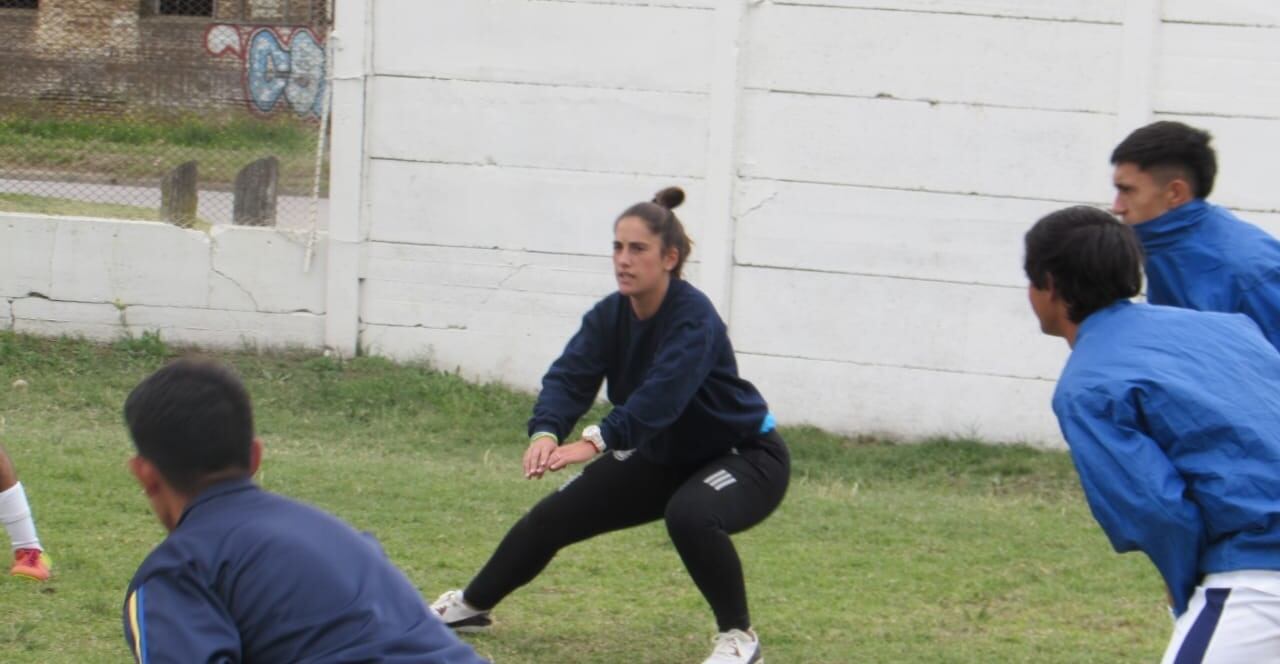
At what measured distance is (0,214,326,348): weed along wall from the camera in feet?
33.4

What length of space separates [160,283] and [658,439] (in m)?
5.55

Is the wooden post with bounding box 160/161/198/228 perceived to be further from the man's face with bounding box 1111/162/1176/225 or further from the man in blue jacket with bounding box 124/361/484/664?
the man in blue jacket with bounding box 124/361/484/664

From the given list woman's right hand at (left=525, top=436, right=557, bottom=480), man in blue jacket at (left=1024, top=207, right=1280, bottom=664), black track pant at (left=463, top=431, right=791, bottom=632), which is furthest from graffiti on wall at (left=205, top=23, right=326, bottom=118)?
man in blue jacket at (left=1024, top=207, right=1280, bottom=664)

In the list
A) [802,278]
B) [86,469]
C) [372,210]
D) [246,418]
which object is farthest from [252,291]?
[246,418]

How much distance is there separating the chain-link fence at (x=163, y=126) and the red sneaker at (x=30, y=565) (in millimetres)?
4293

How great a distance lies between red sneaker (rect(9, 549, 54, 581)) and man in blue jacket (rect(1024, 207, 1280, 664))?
13.7 feet

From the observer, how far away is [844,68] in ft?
31.5

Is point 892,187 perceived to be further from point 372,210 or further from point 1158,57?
point 372,210

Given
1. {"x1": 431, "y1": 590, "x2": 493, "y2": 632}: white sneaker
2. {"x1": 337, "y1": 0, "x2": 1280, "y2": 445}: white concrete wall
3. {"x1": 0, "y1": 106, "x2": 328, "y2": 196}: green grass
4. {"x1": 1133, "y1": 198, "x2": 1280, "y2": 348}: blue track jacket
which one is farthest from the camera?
{"x1": 0, "y1": 106, "x2": 328, "y2": 196}: green grass

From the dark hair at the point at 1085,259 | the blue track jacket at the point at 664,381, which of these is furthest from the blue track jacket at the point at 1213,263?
the blue track jacket at the point at 664,381

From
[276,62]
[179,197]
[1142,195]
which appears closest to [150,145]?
[276,62]

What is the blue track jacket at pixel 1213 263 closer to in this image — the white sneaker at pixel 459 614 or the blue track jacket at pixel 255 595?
the white sneaker at pixel 459 614

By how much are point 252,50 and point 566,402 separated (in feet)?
30.5

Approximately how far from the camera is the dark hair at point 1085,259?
3.65m
